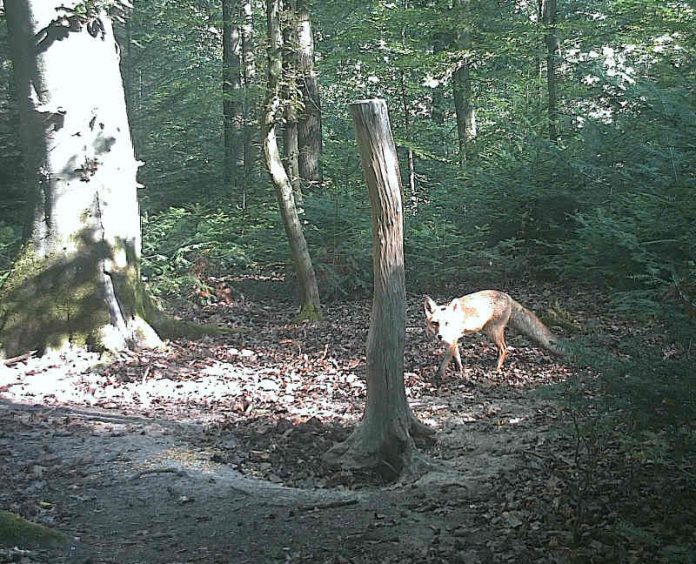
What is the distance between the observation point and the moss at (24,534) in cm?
433

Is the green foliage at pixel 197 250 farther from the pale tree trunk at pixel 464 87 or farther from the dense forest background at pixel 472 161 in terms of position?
the pale tree trunk at pixel 464 87

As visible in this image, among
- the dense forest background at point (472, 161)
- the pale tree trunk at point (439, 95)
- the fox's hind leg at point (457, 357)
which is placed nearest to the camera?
the fox's hind leg at point (457, 357)

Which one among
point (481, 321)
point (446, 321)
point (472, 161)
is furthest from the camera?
point (472, 161)

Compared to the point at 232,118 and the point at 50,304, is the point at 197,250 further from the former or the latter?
the point at 232,118

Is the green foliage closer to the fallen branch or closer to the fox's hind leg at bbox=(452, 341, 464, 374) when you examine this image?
the fox's hind leg at bbox=(452, 341, 464, 374)

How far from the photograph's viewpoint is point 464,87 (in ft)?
64.0

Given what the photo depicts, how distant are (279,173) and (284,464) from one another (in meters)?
6.11

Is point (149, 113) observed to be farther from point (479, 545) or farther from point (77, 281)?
point (479, 545)

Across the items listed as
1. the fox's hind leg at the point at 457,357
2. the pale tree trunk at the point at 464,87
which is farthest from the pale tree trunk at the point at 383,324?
the pale tree trunk at the point at 464,87

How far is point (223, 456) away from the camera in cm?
641

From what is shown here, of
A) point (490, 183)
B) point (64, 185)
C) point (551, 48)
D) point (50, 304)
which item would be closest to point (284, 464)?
point (50, 304)

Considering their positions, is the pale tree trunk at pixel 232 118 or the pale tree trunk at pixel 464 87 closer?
the pale tree trunk at pixel 464 87

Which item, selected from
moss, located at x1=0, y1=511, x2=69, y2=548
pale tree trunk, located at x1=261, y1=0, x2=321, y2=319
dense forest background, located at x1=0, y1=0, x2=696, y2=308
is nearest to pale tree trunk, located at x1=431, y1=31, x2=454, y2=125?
dense forest background, located at x1=0, y1=0, x2=696, y2=308

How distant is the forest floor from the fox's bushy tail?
0.86 ft
